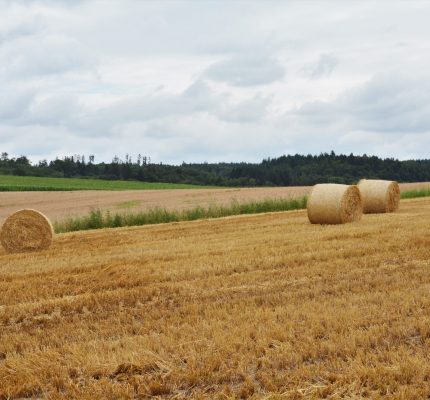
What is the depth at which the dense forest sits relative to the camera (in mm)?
79188

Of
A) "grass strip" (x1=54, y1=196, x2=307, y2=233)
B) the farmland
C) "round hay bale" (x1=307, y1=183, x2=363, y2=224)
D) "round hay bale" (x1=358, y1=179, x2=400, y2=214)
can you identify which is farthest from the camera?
the farmland

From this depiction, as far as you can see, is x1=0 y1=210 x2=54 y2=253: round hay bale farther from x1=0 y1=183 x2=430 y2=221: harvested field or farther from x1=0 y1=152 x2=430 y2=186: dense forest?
x1=0 y1=152 x2=430 y2=186: dense forest

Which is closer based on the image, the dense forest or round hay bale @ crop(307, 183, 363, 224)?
round hay bale @ crop(307, 183, 363, 224)

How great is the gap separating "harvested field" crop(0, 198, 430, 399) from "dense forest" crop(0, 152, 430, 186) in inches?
2389

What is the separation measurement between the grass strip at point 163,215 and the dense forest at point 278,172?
44.7 m

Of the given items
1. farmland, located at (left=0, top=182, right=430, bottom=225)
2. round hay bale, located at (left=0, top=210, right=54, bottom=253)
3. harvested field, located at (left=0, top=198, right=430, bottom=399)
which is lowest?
harvested field, located at (left=0, top=198, right=430, bottom=399)

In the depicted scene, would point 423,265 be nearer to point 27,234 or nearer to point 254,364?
point 254,364

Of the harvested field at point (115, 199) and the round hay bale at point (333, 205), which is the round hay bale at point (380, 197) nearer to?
the round hay bale at point (333, 205)

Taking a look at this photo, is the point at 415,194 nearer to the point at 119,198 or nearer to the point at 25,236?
the point at 119,198

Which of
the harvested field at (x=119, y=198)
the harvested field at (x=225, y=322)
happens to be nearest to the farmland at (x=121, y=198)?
the harvested field at (x=119, y=198)

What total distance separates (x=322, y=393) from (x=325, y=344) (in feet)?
3.52

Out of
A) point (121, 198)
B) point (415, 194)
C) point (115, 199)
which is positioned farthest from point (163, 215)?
point (121, 198)

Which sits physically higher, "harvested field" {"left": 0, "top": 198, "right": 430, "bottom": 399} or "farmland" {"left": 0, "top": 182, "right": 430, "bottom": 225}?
"farmland" {"left": 0, "top": 182, "right": 430, "bottom": 225}

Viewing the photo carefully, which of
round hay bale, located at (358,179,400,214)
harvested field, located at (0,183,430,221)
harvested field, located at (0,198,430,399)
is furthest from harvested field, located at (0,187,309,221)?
harvested field, located at (0,198,430,399)
